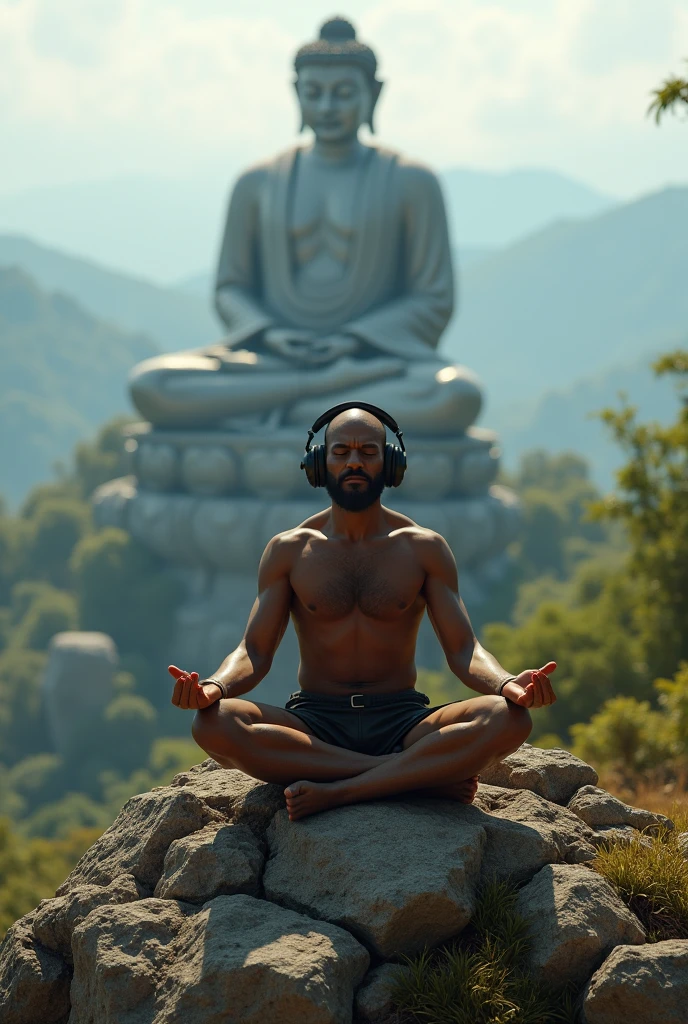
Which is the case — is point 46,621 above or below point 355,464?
below

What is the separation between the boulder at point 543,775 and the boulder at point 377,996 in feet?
3.71

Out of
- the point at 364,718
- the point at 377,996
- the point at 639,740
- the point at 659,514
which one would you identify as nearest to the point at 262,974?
the point at 377,996

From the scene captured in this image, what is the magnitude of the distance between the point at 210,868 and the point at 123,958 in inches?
15.9

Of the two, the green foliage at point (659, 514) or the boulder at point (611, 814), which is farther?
the green foliage at point (659, 514)

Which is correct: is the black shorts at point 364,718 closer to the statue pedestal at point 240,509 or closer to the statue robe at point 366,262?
the statue pedestal at point 240,509

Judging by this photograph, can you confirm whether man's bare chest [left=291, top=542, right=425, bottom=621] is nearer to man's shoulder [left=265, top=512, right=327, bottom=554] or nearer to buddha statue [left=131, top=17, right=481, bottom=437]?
man's shoulder [left=265, top=512, right=327, bottom=554]

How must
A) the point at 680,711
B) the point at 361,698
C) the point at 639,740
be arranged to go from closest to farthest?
the point at 361,698
the point at 680,711
the point at 639,740

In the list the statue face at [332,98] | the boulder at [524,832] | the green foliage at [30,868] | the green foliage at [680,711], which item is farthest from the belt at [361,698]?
the statue face at [332,98]

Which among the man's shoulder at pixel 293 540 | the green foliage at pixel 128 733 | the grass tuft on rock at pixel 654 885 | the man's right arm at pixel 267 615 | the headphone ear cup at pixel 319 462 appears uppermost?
the headphone ear cup at pixel 319 462

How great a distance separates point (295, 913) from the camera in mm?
3998

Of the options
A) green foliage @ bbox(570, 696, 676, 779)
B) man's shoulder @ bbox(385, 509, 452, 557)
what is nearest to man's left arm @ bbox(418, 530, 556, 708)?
man's shoulder @ bbox(385, 509, 452, 557)

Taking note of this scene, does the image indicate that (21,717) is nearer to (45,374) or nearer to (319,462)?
(319,462)

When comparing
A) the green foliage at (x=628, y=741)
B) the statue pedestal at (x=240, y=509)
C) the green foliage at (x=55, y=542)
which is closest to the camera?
the green foliage at (x=628, y=741)

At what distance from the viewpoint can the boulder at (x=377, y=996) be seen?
3.79 metres
